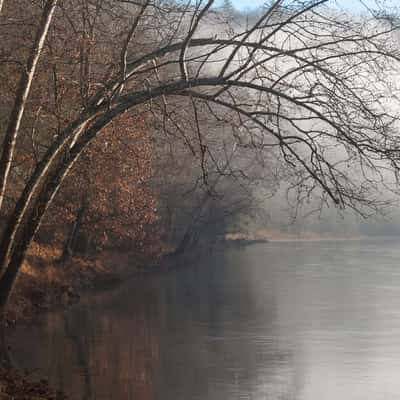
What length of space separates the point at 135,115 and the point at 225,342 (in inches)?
211

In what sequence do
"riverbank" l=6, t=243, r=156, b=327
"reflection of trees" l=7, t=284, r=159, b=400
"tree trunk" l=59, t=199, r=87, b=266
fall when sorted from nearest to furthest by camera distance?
"reflection of trees" l=7, t=284, r=159, b=400, "riverbank" l=6, t=243, r=156, b=327, "tree trunk" l=59, t=199, r=87, b=266

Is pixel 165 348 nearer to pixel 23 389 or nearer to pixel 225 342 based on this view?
pixel 225 342

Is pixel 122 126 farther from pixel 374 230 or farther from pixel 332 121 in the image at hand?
pixel 374 230

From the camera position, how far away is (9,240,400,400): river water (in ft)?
41.2

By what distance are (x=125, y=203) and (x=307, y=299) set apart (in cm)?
634

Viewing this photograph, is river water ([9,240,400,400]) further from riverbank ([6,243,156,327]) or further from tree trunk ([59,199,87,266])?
tree trunk ([59,199,87,266])

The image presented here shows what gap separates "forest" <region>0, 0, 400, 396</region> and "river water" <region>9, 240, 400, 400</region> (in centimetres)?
166

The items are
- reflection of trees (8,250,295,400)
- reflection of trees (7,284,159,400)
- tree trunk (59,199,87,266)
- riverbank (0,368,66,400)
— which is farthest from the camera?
tree trunk (59,199,87,266)

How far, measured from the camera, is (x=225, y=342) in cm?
1706

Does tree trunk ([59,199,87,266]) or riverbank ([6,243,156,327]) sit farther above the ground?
tree trunk ([59,199,87,266])

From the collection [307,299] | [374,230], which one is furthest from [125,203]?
[374,230]

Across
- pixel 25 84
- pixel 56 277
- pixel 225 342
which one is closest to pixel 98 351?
pixel 225 342

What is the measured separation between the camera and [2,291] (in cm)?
1448

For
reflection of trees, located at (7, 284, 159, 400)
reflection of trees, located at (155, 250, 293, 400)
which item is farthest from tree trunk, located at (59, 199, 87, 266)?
reflection of trees, located at (7, 284, 159, 400)
